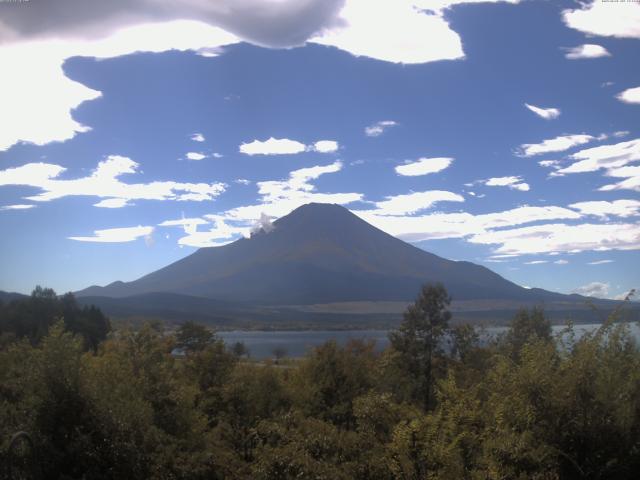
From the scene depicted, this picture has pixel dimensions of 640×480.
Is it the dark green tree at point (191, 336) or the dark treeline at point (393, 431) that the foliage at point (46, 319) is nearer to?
the dark green tree at point (191, 336)

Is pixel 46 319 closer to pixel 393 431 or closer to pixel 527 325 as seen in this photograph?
pixel 527 325

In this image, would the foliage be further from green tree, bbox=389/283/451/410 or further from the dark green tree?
green tree, bbox=389/283/451/410

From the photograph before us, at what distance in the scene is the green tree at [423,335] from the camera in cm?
3650

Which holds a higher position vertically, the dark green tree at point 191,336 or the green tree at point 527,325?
the green tree at point 527,325

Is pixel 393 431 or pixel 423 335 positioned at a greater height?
pixel 423 335

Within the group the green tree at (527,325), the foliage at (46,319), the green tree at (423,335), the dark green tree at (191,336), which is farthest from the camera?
the foliage at (46,319)

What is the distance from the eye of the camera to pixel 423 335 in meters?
37.6

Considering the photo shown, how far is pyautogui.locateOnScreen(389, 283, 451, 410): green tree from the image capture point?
36.5 meters

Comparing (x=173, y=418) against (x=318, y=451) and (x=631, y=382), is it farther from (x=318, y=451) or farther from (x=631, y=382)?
(x=631, y=382)

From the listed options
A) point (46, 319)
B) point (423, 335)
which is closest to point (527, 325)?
point (423, 335)

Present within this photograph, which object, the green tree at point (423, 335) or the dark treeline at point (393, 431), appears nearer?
the dark treeline at point (393, 431)

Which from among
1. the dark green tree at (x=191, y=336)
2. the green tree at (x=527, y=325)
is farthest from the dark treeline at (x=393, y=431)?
the dark green tree at (x=191, y=336)

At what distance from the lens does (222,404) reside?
27469 millimetres

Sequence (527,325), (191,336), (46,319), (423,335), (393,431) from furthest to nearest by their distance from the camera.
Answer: (46,319)
(191,336)
(527,325)
(423,335)
(393,431)
